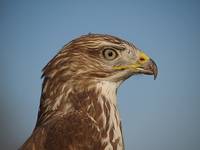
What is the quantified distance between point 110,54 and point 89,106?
0.52m

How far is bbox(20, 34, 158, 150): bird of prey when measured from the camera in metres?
4.04

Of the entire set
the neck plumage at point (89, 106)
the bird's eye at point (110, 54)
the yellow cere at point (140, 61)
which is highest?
the bird's eye at point (110, 54)

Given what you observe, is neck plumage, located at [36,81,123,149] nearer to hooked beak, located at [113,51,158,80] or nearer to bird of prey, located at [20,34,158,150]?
bird of prey, located at [20,34,158,150]

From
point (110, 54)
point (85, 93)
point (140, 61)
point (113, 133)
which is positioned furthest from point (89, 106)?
point (140, 61)

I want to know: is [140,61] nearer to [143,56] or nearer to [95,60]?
[143,56]

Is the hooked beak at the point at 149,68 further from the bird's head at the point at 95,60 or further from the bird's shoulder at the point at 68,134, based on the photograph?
the bird's shoulder at the point at 68,134

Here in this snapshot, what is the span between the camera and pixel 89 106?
4.33 metres

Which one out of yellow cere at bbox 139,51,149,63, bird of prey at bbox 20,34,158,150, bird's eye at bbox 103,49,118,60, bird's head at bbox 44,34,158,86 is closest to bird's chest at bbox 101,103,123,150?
bird of prey at bbox 20,34,158,150

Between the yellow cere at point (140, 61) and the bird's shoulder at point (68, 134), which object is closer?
the bird's shoulder at point (68, 134)

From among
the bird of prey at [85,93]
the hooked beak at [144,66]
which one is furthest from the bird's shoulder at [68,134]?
the hooked beak at [144,66]

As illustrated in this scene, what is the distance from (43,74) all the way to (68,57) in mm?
248

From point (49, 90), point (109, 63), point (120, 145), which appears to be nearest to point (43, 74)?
point (49, 90)

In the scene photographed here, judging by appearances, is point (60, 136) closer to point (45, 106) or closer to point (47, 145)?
point (47, 145)

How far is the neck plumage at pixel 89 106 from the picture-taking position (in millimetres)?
4258
